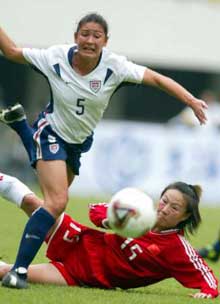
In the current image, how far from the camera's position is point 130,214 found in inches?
270

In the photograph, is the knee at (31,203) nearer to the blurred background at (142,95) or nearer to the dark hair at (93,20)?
the dark hair at (93,20)

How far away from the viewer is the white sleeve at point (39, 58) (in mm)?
7652

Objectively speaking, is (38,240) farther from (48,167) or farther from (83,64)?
(83,64)

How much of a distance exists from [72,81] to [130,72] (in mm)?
419

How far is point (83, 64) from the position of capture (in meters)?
7.66

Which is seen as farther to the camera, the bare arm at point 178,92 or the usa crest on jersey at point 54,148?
the usa crest on jersey at point 54,148

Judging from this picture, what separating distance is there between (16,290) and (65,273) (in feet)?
1.82

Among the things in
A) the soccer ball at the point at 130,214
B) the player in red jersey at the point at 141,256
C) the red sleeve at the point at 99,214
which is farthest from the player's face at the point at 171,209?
the soccer ball at the point at 130,214

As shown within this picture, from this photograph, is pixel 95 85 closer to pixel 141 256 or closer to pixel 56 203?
pixel 56 203

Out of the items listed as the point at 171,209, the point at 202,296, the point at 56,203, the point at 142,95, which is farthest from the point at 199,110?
the point at 142,95

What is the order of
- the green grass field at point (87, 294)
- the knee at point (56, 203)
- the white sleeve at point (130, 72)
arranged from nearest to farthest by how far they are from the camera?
the green grass field at point (87, 294) < the knee at point (56, 203) < the white sleeve at point (130, 72)

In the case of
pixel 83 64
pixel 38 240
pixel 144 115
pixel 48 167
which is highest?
pixel 83 64

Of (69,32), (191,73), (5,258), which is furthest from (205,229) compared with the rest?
(191,73)

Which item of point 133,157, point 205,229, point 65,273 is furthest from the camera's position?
point 133,157
